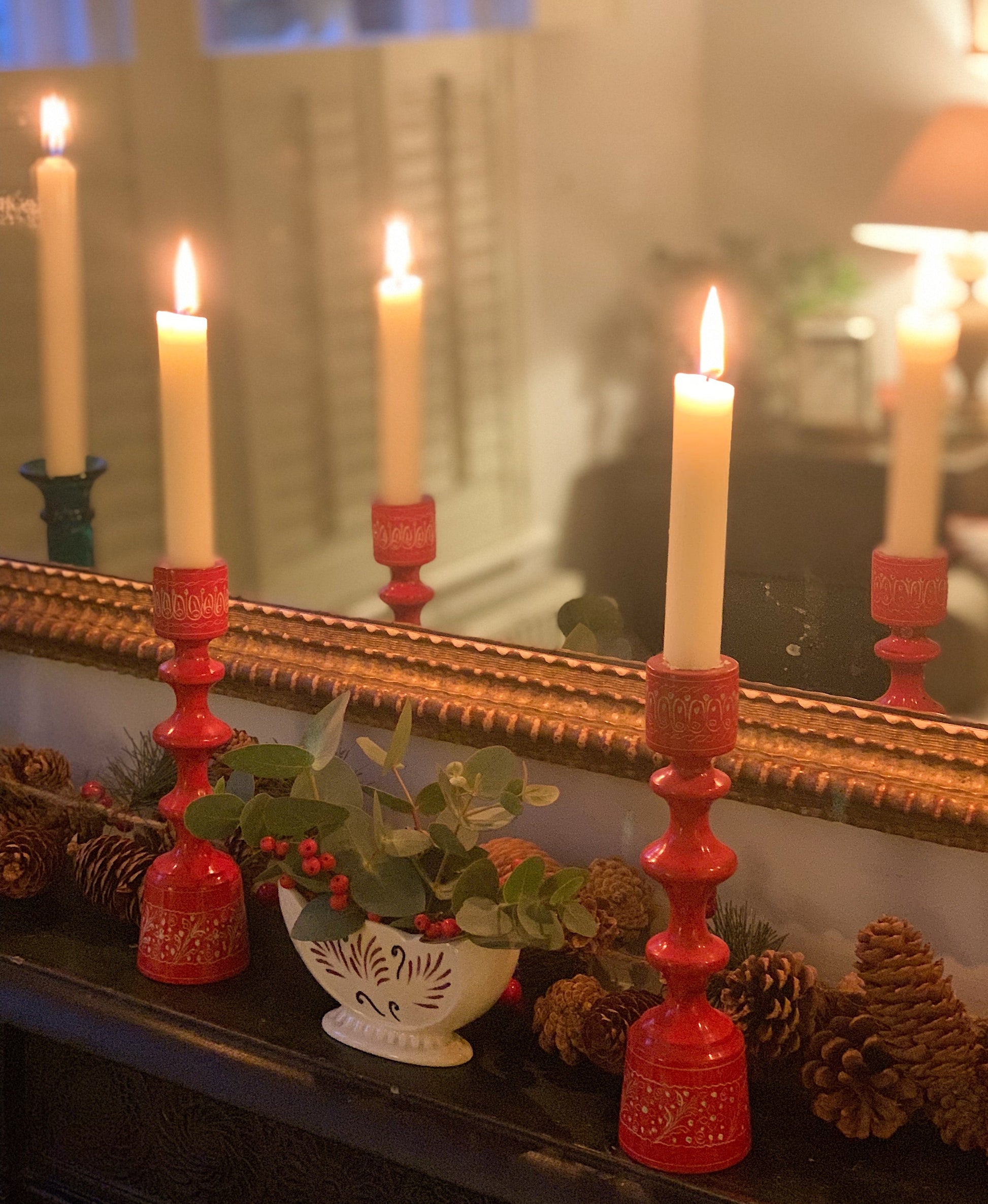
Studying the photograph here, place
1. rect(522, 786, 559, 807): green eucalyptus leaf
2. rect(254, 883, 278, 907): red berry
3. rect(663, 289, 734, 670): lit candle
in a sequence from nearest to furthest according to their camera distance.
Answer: rect(663, 289, 734, 670): lit candle < rect(522, 786, 559, 807): green eucalyptus leaf < rect(254, 883, 278, 907): red berry

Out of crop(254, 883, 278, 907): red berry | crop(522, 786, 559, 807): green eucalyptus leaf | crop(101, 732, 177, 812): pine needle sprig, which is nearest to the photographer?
crop(522, 786, 559, 807): green eucalyptus leaf

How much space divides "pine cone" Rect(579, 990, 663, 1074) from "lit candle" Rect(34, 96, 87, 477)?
534mm

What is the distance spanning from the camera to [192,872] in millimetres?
762

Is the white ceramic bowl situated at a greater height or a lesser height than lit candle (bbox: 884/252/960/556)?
lesser

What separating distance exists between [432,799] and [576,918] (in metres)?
0.09

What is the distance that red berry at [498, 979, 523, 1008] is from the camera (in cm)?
72

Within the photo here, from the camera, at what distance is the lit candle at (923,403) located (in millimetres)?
617

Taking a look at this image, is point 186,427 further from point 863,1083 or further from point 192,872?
point 863,1083

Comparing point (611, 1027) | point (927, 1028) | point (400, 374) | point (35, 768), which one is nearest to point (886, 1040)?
point (927, 1028)

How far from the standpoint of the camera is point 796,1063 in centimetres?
68

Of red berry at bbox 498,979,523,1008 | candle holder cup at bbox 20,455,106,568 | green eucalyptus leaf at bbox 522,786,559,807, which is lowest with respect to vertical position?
red berry at bbox 498,979,523,1008

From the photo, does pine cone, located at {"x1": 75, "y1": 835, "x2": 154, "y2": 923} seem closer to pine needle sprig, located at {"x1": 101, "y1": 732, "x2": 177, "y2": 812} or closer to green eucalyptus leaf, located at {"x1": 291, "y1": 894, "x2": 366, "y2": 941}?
pine needle sprig, located at {"x1": 101, "y1": 732, "x2": 177, "y2": 812}

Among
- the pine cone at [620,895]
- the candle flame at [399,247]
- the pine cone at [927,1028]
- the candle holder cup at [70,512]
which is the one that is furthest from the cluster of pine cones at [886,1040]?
the candle holder cup at [70,512]

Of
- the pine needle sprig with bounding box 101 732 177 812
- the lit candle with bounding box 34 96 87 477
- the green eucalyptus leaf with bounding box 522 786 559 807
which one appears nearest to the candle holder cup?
the lit candle with bounding box 34 96 87 477
